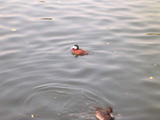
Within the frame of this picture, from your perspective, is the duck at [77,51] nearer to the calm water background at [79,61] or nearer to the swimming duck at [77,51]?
the swimming duck at [77,51]

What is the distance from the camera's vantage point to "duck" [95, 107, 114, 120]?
24.8ft

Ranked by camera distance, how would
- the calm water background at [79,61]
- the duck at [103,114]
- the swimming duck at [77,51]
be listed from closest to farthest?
1. the duck at [103,114]
2. the calm water background at [79,61]
3. the swimming duck at [77,51]

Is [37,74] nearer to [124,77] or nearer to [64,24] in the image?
[124,77]

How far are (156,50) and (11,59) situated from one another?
5.78 m

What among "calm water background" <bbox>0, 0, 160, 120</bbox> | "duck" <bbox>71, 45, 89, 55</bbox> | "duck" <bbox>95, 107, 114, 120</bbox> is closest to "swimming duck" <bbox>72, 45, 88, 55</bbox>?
"duck" <bbox>71, 45, 89, 55</bbox>

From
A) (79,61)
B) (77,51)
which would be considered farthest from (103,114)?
(77,51)

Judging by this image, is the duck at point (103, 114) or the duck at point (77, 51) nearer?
the duck at point (103, 114)

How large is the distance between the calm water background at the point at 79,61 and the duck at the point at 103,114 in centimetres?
21

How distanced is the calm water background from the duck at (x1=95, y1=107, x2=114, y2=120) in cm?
21

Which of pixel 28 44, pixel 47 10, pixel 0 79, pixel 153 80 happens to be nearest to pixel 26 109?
pixel 0 79

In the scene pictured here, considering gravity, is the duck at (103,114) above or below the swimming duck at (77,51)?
below

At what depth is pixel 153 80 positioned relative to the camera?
9.92 m

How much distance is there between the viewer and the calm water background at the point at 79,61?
27.8 feet

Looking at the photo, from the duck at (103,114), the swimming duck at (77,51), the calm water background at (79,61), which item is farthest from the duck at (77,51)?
the duck at (103,114)
